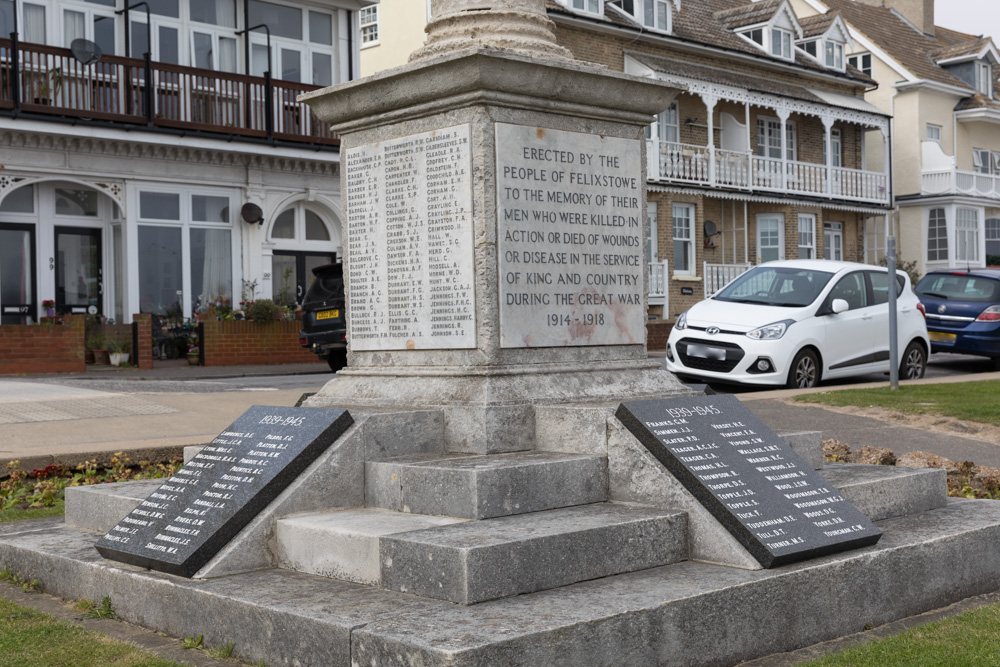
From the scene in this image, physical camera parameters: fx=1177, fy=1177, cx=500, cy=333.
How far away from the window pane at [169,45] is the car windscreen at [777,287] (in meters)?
14.3

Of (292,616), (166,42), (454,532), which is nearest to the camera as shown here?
(292,616)

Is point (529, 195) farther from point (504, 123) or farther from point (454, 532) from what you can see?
point (454, 532)

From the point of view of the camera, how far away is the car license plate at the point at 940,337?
19.4 m

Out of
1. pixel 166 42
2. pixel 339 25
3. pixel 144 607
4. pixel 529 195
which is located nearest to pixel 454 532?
pixel 144 607

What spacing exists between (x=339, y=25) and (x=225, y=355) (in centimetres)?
926

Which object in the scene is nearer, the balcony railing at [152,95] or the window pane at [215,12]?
the balcony railing at [152,95]

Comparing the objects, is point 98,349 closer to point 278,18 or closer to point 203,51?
point 203,51

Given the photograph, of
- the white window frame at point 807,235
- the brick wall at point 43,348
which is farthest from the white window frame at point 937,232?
the brick wall at point 43,348

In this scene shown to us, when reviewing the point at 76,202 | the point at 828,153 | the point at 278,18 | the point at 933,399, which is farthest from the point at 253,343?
the point at 828,153

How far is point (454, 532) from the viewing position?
14.8 feet

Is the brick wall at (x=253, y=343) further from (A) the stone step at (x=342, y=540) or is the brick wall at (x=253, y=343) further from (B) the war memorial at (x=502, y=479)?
(A) the stone step at (x=342, y=540)

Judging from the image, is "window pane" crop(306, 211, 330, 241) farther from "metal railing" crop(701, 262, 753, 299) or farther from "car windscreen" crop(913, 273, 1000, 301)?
"car windscreen" crop(913, 273, 1000, 301)

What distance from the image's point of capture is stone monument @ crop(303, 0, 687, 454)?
5840 millimetres


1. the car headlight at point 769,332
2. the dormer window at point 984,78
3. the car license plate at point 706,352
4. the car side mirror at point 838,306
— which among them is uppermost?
the dormer window at point 984,78
